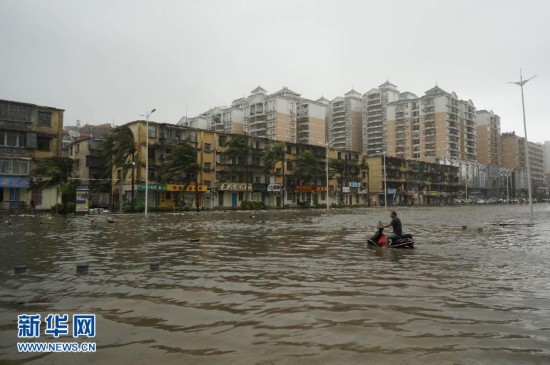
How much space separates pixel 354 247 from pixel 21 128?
4910cm

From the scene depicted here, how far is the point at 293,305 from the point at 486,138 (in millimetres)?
178455

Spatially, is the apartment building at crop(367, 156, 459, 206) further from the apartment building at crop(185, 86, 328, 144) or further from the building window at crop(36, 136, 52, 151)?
the building window at crop(36, 136, 52, 151)

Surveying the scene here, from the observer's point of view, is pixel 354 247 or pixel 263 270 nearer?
pixel 263 270

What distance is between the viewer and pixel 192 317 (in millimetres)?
6582

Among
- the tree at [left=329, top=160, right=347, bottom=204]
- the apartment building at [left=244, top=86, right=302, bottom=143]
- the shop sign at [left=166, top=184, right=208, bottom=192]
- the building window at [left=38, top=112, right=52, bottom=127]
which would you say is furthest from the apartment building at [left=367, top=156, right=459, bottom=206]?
the building window at [left=38, top=112, right=52, bottom=127]

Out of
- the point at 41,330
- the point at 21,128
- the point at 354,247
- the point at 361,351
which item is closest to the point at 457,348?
the point at 361,351

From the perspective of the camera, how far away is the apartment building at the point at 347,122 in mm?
153000

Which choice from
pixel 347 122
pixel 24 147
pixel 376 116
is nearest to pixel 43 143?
pixel 24 147

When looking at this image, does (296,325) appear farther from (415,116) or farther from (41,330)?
(415,116)

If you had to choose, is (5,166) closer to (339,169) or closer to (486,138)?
(339,169)

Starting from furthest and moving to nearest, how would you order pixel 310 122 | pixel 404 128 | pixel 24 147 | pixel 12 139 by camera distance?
pixel 404 128 → pixel 310 122 → pixel 24 147 → pixel 12 139

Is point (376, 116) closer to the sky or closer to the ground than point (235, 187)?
closer to the sky

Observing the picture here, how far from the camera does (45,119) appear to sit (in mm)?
51750

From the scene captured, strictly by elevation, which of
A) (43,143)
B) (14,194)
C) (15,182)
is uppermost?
(43,143)
